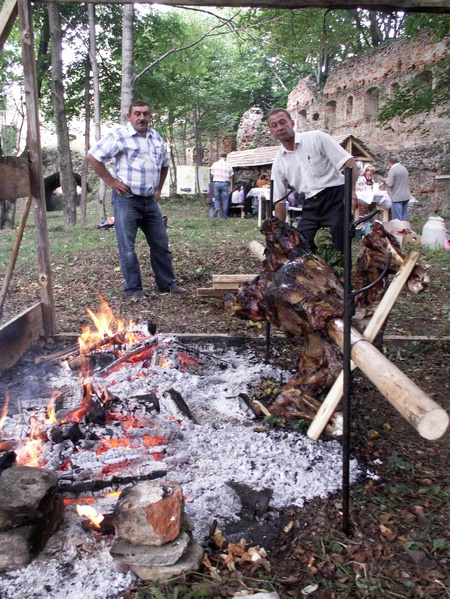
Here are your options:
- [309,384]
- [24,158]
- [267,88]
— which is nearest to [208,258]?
[24,158]

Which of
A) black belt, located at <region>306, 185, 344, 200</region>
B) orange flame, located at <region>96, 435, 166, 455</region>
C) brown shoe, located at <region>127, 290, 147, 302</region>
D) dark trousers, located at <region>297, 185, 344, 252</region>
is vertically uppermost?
black belt, located at <region>306, 185, 344, 200</region>

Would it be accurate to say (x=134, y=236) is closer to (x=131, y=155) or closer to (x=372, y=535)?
(x=131, y=155)

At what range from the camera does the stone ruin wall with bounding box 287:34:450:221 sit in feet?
66.2

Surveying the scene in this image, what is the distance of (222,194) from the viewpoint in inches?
792

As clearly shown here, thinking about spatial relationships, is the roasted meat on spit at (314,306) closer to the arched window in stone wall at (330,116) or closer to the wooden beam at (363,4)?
A: the wooden beam at (363,4)

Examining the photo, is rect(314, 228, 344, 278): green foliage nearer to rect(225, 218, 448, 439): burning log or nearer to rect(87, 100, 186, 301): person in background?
rect(225, 218, 448, 439): burning log

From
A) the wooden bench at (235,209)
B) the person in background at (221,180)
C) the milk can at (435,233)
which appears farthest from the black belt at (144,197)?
the wooden bench at (235,209)

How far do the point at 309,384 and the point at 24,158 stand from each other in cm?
333

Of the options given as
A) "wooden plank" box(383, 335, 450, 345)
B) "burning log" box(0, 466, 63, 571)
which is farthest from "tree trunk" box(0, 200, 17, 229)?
"burning log" box(0, 466, 63, 571)

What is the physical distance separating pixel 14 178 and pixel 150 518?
332 centimetres

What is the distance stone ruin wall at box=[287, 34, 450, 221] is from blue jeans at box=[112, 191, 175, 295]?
12.9 metres

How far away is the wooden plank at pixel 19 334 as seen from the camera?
439 centimetres

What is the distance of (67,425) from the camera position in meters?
3.16

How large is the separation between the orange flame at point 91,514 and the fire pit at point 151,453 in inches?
1.3
